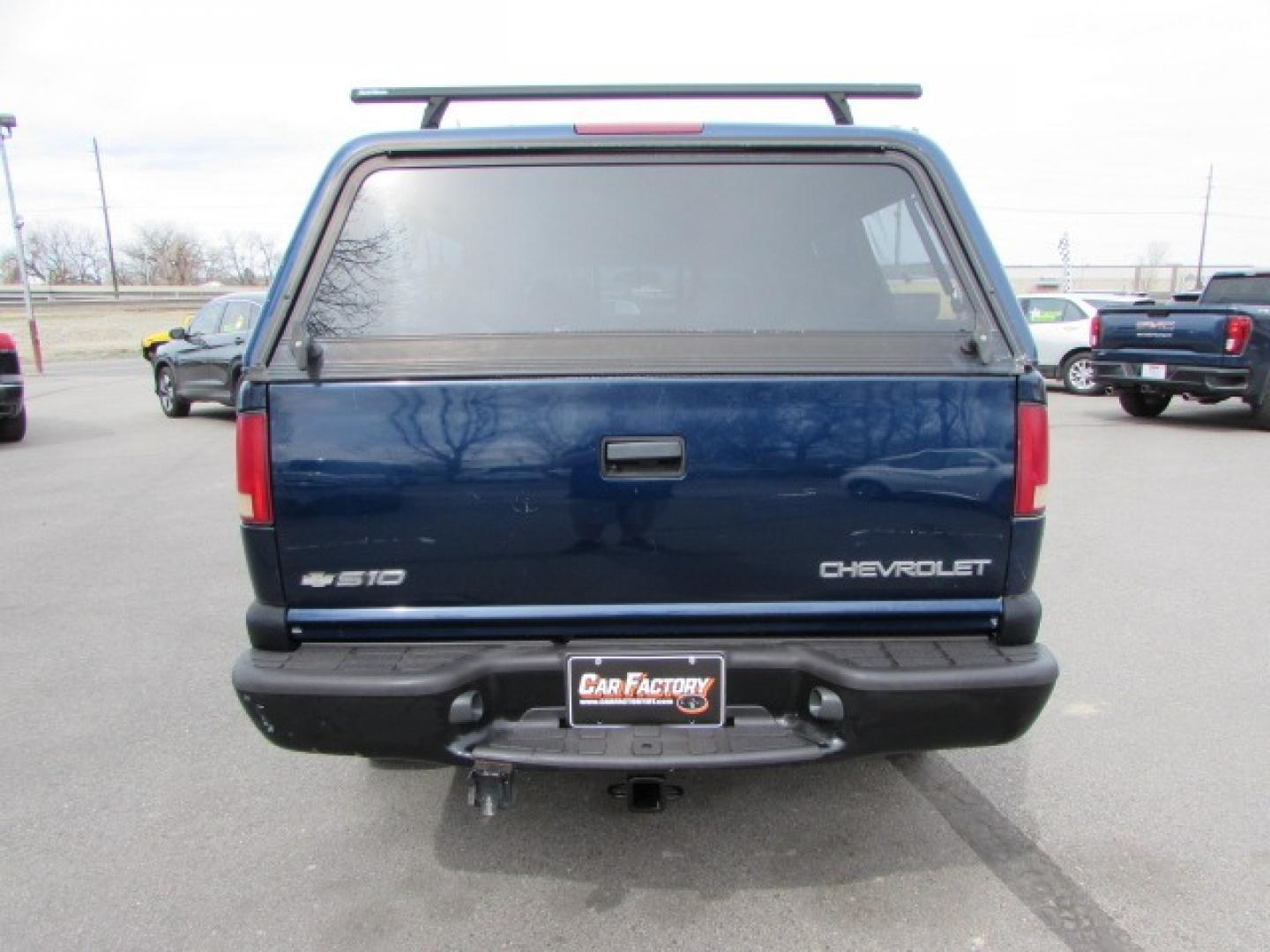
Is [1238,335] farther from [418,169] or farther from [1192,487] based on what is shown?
[418,169]

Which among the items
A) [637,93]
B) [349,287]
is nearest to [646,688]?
[349,287]

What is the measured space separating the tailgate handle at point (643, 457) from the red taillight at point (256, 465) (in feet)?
2.80

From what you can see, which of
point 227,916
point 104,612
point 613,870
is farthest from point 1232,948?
point 104,612

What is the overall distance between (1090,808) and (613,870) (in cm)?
160

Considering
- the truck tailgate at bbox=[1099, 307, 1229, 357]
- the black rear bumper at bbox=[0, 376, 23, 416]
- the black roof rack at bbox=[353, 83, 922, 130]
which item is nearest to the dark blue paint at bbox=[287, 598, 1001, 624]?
the black roof rack at bbox=[353, 83, 922, 130]

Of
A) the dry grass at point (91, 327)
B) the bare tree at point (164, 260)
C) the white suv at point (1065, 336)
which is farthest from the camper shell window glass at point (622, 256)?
the bare tree at point (164, 260)

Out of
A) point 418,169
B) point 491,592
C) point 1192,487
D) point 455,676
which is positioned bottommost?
point 1192,487

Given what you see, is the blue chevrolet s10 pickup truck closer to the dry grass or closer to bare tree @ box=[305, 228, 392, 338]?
bare tree @ box=[305, 228, 392, 338]

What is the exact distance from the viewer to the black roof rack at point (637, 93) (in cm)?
266

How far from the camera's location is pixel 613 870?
8.71ft

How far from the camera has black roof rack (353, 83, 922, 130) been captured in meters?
2.66

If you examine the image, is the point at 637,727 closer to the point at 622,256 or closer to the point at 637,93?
the point at 622,256

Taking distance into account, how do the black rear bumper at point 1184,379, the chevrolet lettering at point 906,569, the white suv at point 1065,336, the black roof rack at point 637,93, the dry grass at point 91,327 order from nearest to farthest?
the chevrolet lettering at point 906,569 < the black roof rack at point 637,93 < the black rear bumper at point 1184,379 < the white suv at point 1065,336 < the dry grass at point 91,327

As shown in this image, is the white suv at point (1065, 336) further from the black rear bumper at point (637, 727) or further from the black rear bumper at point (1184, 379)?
the black rear bumper at point (637, 727)
